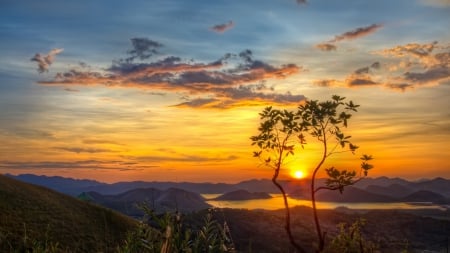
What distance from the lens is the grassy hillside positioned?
48.7 m

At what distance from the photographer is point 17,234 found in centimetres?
4466

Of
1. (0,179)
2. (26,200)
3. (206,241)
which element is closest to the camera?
(206,241)

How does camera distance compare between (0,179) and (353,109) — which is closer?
(353,109)

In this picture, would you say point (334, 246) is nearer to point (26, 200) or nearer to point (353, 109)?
point (353, 109)

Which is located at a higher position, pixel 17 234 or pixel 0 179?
pixel 0 179

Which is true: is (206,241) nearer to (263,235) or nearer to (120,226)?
(120,226)

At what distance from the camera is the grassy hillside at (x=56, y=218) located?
4866 centimetres

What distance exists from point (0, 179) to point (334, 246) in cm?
5598

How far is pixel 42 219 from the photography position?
53938 mm

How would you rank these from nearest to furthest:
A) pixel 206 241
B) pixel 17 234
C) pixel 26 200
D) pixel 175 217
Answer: pixel 175 217, pixel 206 241, pixel 17 234, pixel 26 200

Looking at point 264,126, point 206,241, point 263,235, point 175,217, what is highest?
point 264,126

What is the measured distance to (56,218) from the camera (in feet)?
187

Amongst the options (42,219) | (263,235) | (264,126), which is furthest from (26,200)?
(263,235)

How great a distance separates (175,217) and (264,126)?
20032mm
